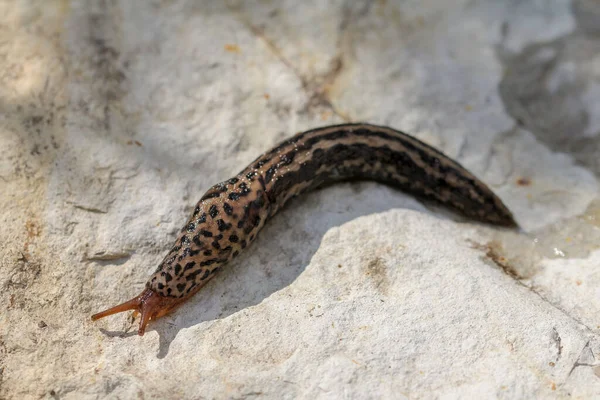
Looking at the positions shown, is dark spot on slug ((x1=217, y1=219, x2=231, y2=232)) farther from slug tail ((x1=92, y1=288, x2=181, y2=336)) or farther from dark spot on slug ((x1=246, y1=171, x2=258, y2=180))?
slug tail ((x1=92, y1=288, x2=181, y2=336))

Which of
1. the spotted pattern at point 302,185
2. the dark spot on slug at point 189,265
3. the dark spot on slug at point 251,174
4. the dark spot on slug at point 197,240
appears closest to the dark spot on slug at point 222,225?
the spotted pattern at point 302,185

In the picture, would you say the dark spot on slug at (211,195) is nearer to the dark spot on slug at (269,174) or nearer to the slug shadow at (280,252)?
the dark spot on slug at (269,174)

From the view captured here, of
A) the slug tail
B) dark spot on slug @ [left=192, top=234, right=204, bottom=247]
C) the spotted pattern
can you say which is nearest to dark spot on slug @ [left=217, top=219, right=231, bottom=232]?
the spotted pattern

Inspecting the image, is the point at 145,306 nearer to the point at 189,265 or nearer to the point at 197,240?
the point at 189,265

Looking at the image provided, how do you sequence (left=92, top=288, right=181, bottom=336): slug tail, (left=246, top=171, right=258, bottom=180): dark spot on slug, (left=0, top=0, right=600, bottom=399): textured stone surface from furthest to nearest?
1. (left=246, top=171, right=258, bottom=180): dark spot on slug
2. (left=92, top=288, right=181, bottom=336): slug tail
3. (left=0, top=0, right=600, bottom=399): textured stone surface

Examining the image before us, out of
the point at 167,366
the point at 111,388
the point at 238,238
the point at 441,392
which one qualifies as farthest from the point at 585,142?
the point at 111,388

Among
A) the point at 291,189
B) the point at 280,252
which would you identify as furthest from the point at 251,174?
the point at 280,252
